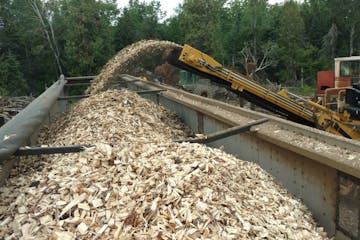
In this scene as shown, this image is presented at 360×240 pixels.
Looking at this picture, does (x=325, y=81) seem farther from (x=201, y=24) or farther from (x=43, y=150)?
(x=43, y=150)

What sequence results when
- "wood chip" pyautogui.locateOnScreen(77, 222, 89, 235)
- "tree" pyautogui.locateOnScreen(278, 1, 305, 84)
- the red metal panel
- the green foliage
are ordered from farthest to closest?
"tree" pyautogui.locateOnScreen(278, 1, 305, 84) < the green foliage < the red metal panel < "wood chip" pyautogui.locateOnScreen(77, 222, 89, 235)

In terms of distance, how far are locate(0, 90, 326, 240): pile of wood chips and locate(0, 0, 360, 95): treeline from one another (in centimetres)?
2688

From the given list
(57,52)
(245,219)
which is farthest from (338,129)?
(57,52)

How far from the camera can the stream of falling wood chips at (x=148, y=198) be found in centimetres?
238

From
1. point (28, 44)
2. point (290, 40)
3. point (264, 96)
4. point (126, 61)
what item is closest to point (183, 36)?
point (290, 40)

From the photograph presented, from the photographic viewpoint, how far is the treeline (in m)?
29.3

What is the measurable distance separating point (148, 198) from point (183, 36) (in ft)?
106

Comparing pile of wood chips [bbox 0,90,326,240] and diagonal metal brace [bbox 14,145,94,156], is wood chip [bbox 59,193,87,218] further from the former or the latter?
diagonal metal brace [bbox 14,145,94,156]

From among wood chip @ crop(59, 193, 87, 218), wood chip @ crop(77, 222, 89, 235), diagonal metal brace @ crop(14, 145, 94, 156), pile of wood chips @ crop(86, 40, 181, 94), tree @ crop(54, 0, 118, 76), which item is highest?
tree @ crop(54, 0, 118, 76)

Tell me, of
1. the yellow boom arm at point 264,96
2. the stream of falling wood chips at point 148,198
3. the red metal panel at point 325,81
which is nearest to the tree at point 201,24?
the red metal panel at point 325,81

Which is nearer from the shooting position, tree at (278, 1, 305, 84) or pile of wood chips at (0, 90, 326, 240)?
pile of wood chips at (0, 90, 326, 240)

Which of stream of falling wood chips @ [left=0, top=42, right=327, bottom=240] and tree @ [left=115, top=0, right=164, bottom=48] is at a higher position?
tree @ [left=115, top=0, right=164, bottom=48]

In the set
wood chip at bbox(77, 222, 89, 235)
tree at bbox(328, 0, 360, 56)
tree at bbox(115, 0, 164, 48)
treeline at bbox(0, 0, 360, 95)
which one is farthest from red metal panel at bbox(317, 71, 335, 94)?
tree at bbox(115, 0, 164, 48)

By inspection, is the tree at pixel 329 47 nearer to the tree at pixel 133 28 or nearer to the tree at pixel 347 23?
the tree at pixel 347 23
